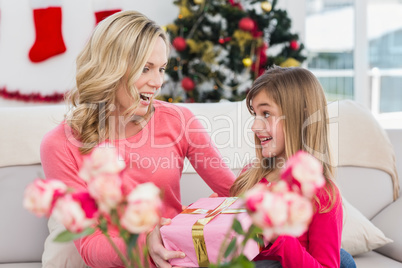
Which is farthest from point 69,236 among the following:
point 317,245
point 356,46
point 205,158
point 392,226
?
point 356,46

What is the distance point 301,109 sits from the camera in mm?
1438

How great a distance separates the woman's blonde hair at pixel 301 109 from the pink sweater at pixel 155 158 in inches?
12.9

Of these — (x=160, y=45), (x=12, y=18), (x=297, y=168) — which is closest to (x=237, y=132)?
(x=160, y=45)

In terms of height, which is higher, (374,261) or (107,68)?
(107,68)

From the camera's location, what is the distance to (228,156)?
6.70 feet

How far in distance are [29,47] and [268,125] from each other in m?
2.53

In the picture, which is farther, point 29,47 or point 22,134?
point 29,47

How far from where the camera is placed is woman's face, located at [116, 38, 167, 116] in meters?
1.48

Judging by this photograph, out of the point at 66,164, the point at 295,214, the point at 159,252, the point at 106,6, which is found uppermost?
the point at 106,6

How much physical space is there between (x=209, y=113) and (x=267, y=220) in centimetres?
155

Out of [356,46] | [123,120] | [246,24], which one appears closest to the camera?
[123,120]

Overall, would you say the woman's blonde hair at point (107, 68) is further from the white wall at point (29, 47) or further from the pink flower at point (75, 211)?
the white wall at point (29, 47)

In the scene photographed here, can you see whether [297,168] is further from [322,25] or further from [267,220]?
[322,25]

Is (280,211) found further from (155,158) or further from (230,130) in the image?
(230,130)
